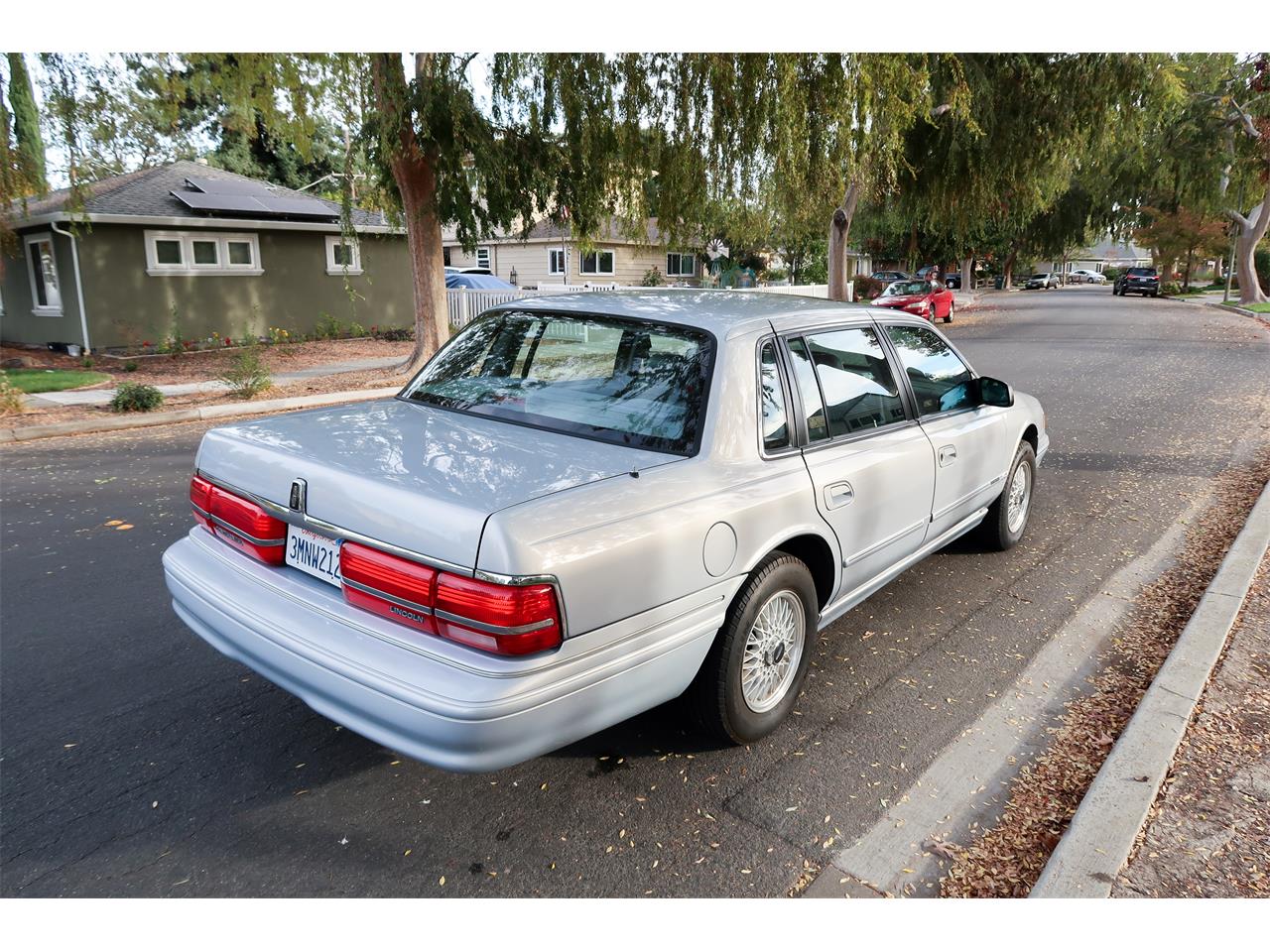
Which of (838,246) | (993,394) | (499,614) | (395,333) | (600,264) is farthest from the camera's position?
(600,264)

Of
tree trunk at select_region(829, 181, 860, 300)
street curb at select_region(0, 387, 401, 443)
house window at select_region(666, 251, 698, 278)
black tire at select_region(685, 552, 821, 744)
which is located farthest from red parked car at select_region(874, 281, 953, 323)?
black tire at select_region(685, 552, 821, 744)

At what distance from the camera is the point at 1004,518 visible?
548cm

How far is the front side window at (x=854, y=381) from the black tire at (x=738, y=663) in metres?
0.73

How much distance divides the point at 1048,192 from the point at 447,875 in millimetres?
31537

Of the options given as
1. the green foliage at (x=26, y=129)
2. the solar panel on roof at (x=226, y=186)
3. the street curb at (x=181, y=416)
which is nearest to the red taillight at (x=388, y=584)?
the street curb at (x=181, y=416)

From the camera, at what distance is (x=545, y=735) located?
2.51m

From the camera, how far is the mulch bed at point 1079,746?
266cm

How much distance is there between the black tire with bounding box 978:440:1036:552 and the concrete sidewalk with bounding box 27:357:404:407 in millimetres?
11304

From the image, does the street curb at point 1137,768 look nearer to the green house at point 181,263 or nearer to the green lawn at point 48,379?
the green lawn at point 48,379

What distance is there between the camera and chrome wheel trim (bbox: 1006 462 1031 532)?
18.2 feet

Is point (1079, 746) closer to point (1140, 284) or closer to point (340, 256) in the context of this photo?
point (340, 256)

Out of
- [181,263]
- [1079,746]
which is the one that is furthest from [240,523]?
[181,263]

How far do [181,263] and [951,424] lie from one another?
18.9 metres

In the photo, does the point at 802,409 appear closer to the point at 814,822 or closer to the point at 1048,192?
the point at 814,822
